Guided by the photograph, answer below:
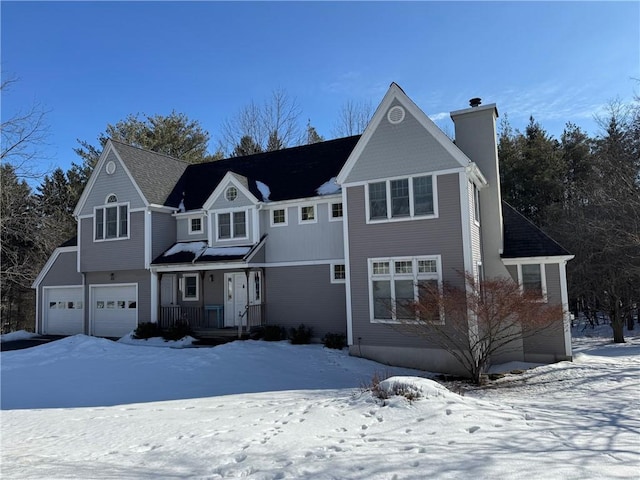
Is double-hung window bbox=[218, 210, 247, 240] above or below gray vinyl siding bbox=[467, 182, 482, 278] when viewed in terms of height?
above

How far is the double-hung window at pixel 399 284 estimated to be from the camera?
566 inches

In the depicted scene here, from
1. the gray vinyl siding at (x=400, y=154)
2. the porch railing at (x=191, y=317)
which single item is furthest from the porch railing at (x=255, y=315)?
the gray vinyl siding at (x=400, y=154)

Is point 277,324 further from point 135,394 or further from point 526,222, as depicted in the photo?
point 526,222

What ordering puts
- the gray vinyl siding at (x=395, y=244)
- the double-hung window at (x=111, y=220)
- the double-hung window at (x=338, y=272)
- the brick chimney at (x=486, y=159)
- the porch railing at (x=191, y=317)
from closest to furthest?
the gray vinyl siding at (x=395, y=244) < the brick chimney at (x=486, y=159) < the double-hung window at (x=338, y=272) < the porch railing at (x=191, y=317) < the double-hung window at (x=111, y=220)

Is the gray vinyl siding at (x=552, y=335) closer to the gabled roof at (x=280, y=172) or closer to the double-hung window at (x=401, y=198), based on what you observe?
the double-hung window at (x=401, y=198)

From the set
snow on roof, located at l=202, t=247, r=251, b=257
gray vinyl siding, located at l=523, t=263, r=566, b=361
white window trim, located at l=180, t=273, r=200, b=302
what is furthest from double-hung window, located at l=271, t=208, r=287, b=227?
gray vinyl siding, located at l=523, t=263, r=566, b=361

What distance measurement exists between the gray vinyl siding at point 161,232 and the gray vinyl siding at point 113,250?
48 cm

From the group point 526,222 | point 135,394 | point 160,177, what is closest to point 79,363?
point 135,394

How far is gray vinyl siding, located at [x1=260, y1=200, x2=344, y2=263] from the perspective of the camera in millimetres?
17355

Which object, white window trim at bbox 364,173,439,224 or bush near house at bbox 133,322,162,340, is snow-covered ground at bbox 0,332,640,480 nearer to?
white window trim at bbox 364,173,439,224

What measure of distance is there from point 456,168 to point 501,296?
14.0ft

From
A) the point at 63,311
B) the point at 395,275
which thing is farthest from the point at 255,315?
the point at 63,311

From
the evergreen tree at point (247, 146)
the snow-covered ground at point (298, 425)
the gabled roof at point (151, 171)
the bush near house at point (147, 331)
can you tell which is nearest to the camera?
the snow-covered ground at point (298, 425)

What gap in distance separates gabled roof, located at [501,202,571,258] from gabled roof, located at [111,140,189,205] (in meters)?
14.9
